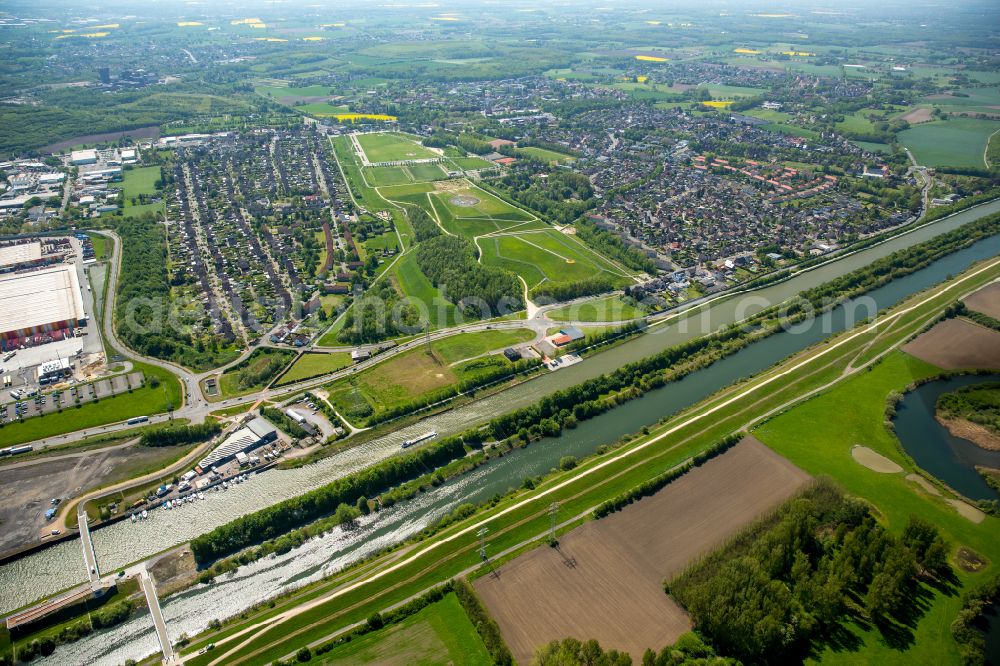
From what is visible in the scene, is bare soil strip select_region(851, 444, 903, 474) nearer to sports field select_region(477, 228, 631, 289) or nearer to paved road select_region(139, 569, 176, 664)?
sports field select_region(477, 228, 631, 289)

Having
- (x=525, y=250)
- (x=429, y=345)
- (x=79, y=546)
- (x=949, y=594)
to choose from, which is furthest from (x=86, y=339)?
(x=949, y=594)

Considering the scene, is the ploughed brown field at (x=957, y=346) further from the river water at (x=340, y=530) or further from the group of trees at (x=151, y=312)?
the group of trees at (x=151, y=312)

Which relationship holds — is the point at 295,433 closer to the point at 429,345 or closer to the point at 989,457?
the point at 429,345

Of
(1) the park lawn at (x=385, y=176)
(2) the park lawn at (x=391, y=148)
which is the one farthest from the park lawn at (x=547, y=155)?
(1) the park lawn at (x=385, y=176)

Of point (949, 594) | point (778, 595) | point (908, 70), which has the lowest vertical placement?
point (949, 594)

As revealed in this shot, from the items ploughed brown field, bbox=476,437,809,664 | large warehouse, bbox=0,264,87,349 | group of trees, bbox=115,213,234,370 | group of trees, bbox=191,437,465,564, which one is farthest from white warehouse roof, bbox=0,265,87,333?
ploughed brown field, bbox=476,437,809,664
